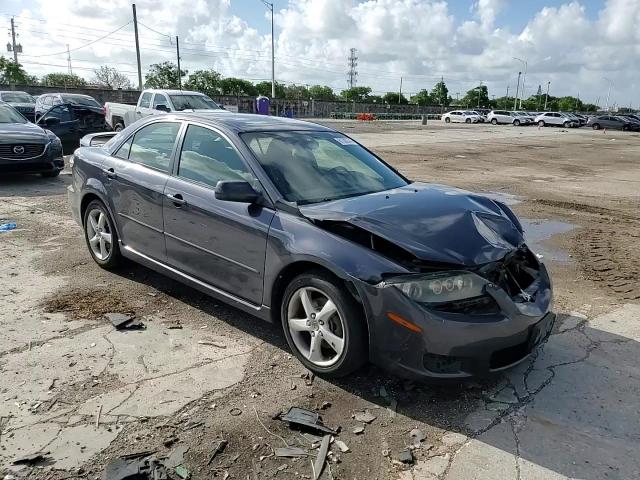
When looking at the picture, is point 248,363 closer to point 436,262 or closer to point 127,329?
point 127,329

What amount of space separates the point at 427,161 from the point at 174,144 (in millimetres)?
14181

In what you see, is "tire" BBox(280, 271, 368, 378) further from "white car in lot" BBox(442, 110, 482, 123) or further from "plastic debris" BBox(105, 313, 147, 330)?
"white car in lot" BBox(442, 110, 482, 123)

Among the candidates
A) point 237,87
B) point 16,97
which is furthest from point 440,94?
point 16,97

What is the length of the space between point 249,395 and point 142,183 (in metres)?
2.29

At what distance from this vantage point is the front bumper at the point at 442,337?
3.06m

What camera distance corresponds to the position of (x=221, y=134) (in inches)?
170

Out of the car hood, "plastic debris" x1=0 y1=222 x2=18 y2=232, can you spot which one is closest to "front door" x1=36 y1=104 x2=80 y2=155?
the car hood

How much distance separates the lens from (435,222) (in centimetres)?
352

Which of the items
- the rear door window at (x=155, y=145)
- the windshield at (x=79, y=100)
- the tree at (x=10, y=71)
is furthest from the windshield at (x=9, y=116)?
the tree at (x=10, y=71)

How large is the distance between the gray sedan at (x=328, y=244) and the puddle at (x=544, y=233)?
3.02 metres

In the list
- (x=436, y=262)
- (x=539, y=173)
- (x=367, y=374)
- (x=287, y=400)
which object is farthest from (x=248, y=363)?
(x=539, y=173)

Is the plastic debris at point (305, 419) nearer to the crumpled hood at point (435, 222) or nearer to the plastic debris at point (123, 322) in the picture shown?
the crumpled hood at point (435, 222)

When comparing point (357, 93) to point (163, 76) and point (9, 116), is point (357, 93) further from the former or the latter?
point (9, 116)

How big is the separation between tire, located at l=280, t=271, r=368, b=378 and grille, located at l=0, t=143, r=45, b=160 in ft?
28.4
